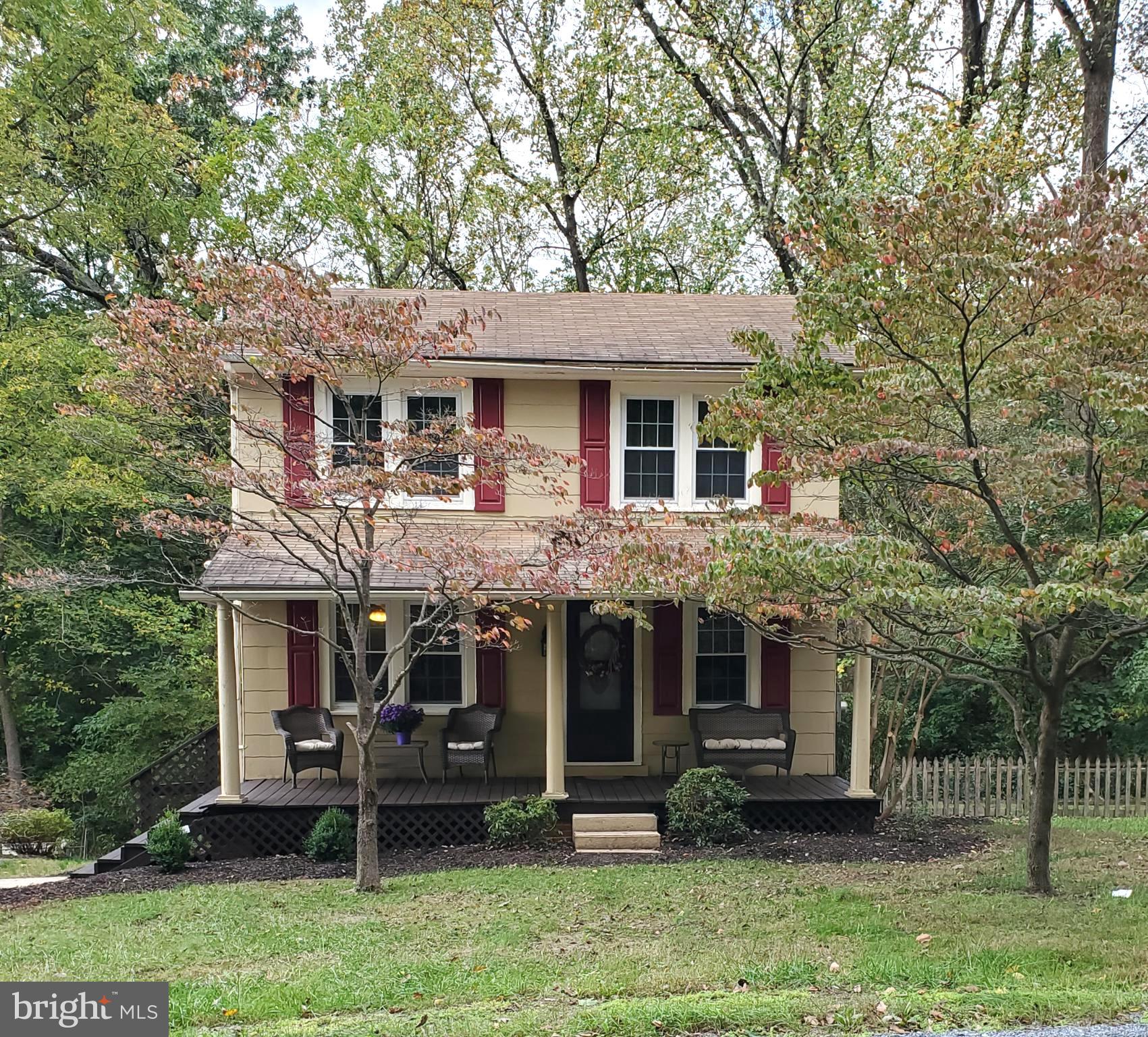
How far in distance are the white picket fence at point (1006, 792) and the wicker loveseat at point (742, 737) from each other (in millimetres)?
2344

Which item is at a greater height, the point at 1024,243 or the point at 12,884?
the point at 1024,243

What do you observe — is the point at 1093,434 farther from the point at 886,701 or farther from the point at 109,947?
the point at 886,701

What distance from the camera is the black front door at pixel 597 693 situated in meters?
10.4

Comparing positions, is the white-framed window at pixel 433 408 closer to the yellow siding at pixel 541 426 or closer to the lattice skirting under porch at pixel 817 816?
the yellow siding at pixel 541 426

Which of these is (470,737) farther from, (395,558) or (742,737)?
(742,737)

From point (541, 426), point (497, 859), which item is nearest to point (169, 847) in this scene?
point (497, 859)

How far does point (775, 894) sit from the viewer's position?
6832mm

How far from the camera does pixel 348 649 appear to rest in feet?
33.7

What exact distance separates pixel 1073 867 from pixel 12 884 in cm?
1059

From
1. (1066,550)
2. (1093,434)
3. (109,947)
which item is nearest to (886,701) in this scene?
(1066,550)

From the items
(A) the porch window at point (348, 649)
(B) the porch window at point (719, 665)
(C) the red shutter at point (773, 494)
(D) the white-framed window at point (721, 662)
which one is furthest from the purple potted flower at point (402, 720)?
(C) the red shutter at point (773, 494)

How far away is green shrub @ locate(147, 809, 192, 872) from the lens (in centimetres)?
820

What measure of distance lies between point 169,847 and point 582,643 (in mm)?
5056

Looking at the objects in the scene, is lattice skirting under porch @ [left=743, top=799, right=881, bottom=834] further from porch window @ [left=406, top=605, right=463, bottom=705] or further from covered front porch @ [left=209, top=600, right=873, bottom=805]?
porch window @ [left=406, top=605, right=463, bottom=705]
